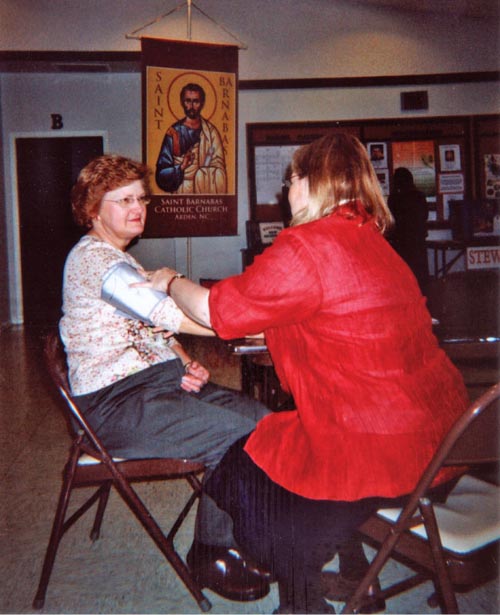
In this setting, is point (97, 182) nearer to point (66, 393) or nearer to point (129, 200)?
point (129, 200)

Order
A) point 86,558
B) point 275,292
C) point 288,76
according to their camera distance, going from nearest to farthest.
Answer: point 275,292
point 86,558
point 288,76

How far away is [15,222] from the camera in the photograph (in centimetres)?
752

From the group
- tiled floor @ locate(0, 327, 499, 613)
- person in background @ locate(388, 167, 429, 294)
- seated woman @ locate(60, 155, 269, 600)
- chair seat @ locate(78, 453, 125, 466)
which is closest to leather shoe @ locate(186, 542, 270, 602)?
seated woman @ locate(60, 155, 269, 600)

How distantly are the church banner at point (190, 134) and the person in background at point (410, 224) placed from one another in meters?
1.74

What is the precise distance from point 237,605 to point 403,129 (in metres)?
6.53

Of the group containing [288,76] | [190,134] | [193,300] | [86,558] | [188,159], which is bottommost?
[86,558]

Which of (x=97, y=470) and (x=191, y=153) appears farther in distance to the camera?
(x=191, y=153)

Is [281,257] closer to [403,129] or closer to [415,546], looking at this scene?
[415,546]

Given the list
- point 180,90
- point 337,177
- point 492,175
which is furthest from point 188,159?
point 492,175

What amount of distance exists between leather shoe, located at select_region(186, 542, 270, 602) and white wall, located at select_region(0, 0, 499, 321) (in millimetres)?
5881

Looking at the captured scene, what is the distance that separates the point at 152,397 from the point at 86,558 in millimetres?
819

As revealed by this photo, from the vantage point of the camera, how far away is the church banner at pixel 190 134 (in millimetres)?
4238

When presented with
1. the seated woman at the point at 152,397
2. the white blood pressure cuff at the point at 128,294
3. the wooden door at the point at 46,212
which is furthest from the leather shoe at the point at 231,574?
the wooden door at the point at 46,212

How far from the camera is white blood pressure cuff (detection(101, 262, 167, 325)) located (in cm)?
168
